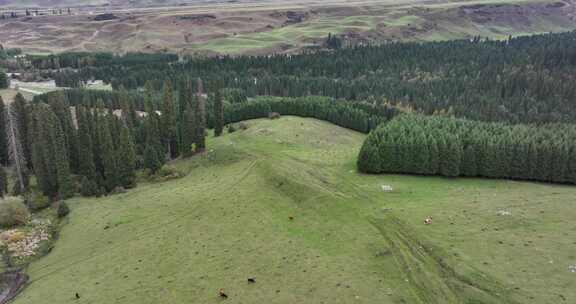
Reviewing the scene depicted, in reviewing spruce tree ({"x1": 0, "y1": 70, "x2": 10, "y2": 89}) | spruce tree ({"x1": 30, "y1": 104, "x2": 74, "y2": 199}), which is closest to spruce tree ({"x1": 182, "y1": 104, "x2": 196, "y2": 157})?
spruce tree ({"x1": 30, "y1": 104, "x2": 74, "y2": 199})

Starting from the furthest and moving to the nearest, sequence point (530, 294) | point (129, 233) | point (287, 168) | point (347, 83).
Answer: point (347, 83)
point (287, 168)
point (129, 233)
point (530, 294)

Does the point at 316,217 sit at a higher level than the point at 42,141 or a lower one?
lower

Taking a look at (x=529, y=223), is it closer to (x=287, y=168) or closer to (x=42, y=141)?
(x=287, y=168)

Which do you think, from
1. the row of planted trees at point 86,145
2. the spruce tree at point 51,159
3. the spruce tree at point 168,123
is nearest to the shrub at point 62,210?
the row of planted trees at point 86,145

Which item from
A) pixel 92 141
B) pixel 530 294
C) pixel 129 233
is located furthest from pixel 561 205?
pixel 92 141

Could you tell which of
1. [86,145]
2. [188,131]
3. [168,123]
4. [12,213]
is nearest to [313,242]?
[12,213]

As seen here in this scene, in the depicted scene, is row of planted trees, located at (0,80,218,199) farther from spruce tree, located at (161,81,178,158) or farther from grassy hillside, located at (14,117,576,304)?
grassy hillside, located at (14,117,576,304)
